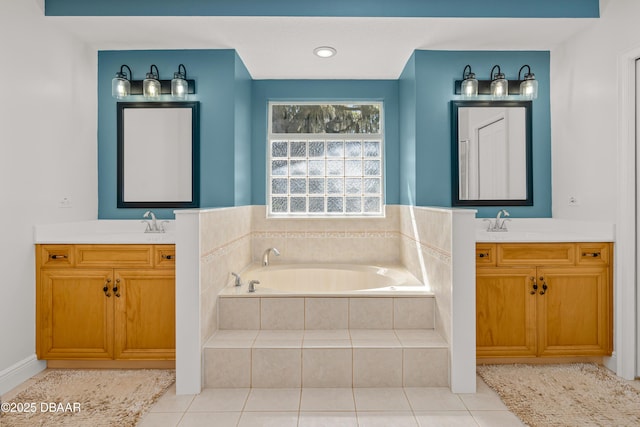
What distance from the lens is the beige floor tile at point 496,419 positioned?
2014 mm

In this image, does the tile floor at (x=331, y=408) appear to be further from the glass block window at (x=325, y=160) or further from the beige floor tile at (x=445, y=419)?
the glass block window at (x=325, y=160)

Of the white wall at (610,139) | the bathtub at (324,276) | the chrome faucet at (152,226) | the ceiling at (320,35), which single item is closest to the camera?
the white wall at (610,139)

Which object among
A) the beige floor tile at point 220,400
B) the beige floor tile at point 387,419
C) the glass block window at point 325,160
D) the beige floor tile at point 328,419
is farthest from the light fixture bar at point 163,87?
the beige floor tile at point 387,419

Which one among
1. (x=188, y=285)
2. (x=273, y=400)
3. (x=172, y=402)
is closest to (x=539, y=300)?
(x=273, y=400)

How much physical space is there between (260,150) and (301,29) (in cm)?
138

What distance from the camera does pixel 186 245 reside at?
239cm

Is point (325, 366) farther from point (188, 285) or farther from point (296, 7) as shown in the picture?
point (296, 7)

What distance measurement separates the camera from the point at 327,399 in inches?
89.4

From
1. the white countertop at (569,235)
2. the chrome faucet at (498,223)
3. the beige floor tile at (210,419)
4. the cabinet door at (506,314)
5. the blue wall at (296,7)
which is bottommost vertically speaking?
the beige floor tile at (210,419)

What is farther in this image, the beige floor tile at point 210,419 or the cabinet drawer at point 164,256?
the cabinet drawer at point 164,256

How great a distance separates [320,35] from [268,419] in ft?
8.20

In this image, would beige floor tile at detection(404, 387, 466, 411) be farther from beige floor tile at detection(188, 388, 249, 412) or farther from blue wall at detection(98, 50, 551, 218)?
blue wall at detection(98, 50, 551, 218)

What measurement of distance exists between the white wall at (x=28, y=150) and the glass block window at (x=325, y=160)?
5.65 feet

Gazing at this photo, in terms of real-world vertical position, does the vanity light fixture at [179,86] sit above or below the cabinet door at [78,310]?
above
